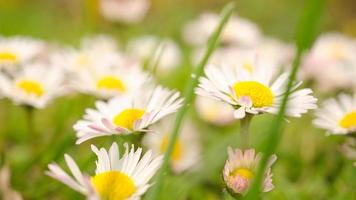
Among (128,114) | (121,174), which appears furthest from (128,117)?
(121,174)

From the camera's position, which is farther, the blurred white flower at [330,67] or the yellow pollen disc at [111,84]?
the blurred white flower at [330,67]

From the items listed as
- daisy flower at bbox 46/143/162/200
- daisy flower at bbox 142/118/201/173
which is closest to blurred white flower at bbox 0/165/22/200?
daisy flower at bbox 46/143/162/200

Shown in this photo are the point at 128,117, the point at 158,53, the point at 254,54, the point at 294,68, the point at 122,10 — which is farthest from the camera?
the point at 158,53

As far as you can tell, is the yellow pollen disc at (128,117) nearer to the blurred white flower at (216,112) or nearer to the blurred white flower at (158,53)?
the blurred white flower at (216,112)

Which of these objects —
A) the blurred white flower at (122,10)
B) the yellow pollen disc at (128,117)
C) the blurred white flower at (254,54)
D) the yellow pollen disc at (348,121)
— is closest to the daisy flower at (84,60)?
the blurred white flower at (122,10)

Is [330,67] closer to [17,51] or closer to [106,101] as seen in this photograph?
[106,101]

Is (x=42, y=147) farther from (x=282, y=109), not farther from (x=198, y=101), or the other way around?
(x=282, y=109)

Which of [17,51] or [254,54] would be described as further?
[254,54]
